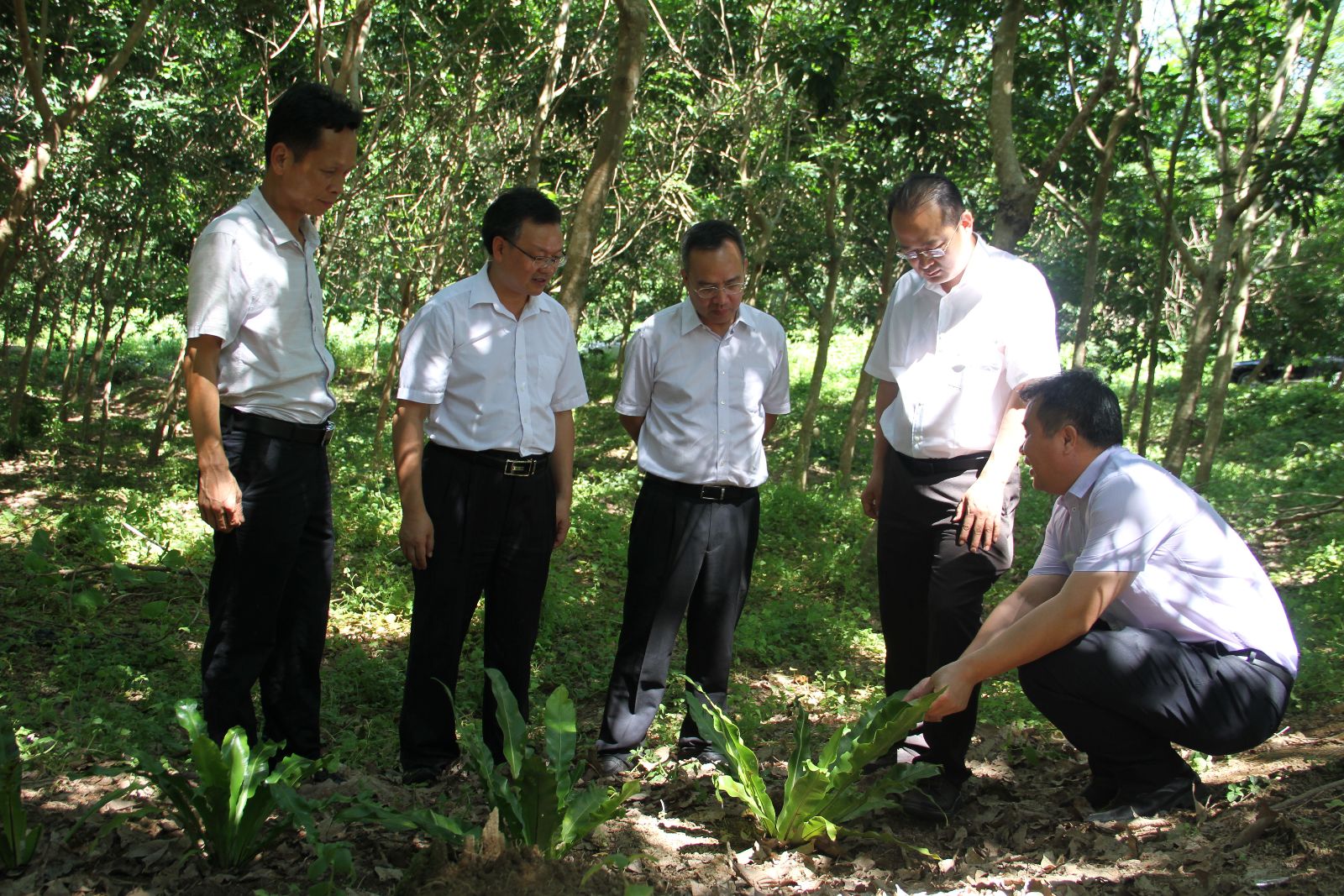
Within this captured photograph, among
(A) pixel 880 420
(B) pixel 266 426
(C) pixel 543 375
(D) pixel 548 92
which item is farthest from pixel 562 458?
(D) pixel 548 92

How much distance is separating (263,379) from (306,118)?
29.9 inches

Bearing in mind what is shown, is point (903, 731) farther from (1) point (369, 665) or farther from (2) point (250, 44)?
(2) point (250, 44)

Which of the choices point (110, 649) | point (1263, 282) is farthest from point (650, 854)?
point (1263, 282)

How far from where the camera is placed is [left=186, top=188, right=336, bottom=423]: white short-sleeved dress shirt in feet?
9.39

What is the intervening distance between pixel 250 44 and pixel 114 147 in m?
1.61

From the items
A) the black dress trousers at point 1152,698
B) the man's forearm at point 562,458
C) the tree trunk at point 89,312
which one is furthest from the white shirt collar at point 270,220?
the tree trunk at point 89,312

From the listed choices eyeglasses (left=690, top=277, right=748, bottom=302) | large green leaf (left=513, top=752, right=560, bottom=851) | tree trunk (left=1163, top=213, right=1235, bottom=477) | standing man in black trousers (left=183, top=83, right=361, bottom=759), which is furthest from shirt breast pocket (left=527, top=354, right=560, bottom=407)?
tree trunk (left=1163, top=213, right=1235, bottom=477)

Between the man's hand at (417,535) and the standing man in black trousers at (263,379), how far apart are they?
0.88ft

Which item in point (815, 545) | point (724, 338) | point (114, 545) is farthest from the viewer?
point (815, 545)

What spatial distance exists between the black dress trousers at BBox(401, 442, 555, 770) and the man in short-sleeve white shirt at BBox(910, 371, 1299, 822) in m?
1.33

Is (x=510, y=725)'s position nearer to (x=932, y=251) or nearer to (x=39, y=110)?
(x=932, y=251)

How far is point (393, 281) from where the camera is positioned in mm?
17281

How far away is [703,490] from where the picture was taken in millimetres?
3523

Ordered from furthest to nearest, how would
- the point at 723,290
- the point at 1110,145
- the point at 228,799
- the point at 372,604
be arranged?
the point at 1110,145, the point at 372,604, the point at 723,290, the point at 228,799
